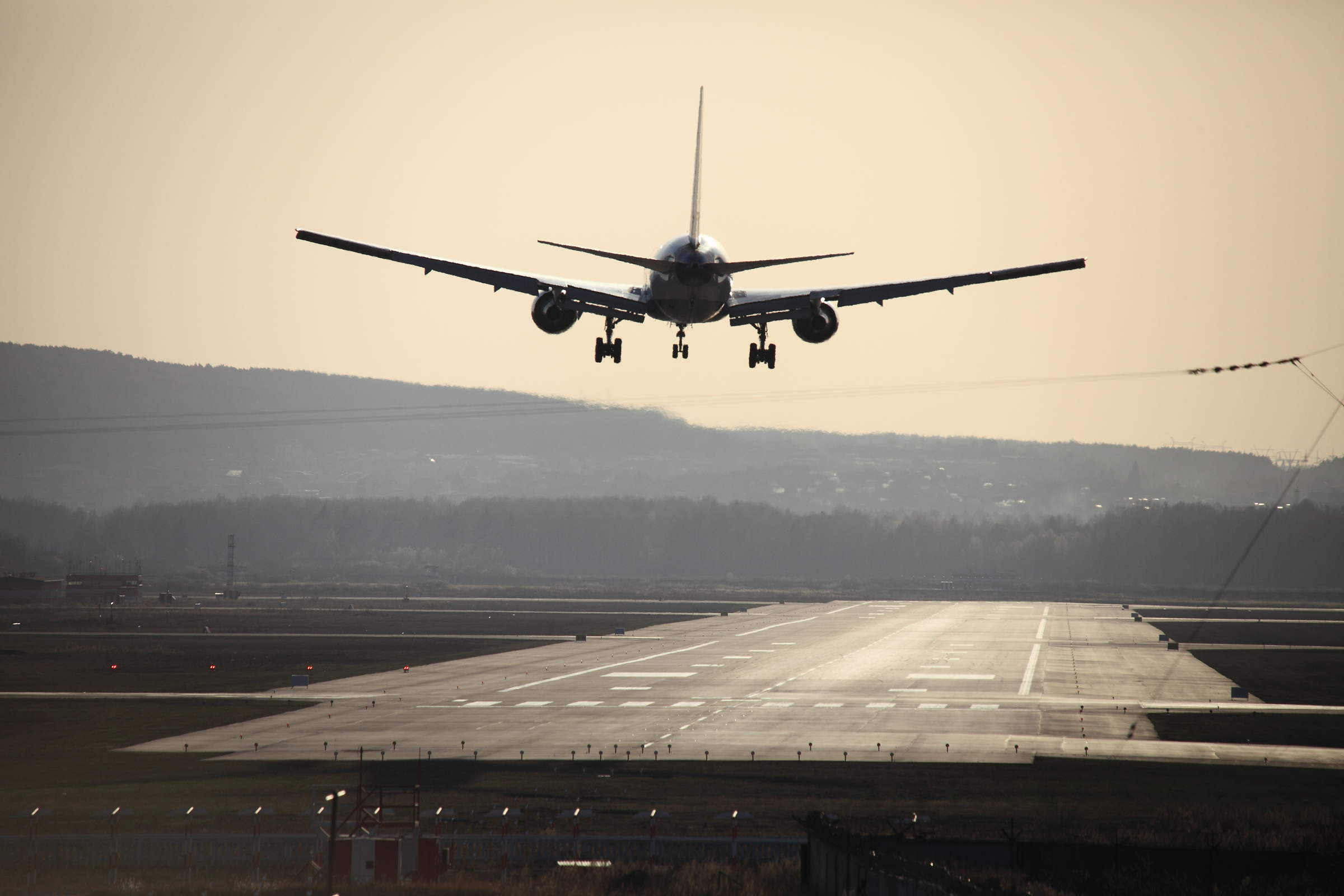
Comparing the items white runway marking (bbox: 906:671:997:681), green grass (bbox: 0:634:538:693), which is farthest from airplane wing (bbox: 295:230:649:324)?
white runway marking (bbox: 906:671:997:681)

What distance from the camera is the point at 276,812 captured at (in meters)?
47.4

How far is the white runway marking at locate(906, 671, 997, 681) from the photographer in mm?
97438

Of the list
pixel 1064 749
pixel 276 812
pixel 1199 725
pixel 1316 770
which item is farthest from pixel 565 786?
pixel 1199 725

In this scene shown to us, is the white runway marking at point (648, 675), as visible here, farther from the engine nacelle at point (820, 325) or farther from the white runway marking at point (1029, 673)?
the engine nacelle at point (820, 325)

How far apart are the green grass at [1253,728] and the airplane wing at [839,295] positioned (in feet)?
119

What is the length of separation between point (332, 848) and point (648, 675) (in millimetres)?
68586

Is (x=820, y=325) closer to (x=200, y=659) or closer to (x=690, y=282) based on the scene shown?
(x=690, y=282)

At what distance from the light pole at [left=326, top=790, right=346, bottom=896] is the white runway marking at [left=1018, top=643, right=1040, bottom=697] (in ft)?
189

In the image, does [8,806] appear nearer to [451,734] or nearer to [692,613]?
[451,734]

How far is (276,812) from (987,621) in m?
137

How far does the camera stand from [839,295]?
153 feet

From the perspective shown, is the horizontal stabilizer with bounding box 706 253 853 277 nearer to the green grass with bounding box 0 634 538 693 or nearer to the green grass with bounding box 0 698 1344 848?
the green grass with bounding box 0 698 1344 848

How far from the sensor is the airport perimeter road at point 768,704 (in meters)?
63.8

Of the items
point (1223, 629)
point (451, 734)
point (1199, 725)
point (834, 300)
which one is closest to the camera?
point (834, 300)
